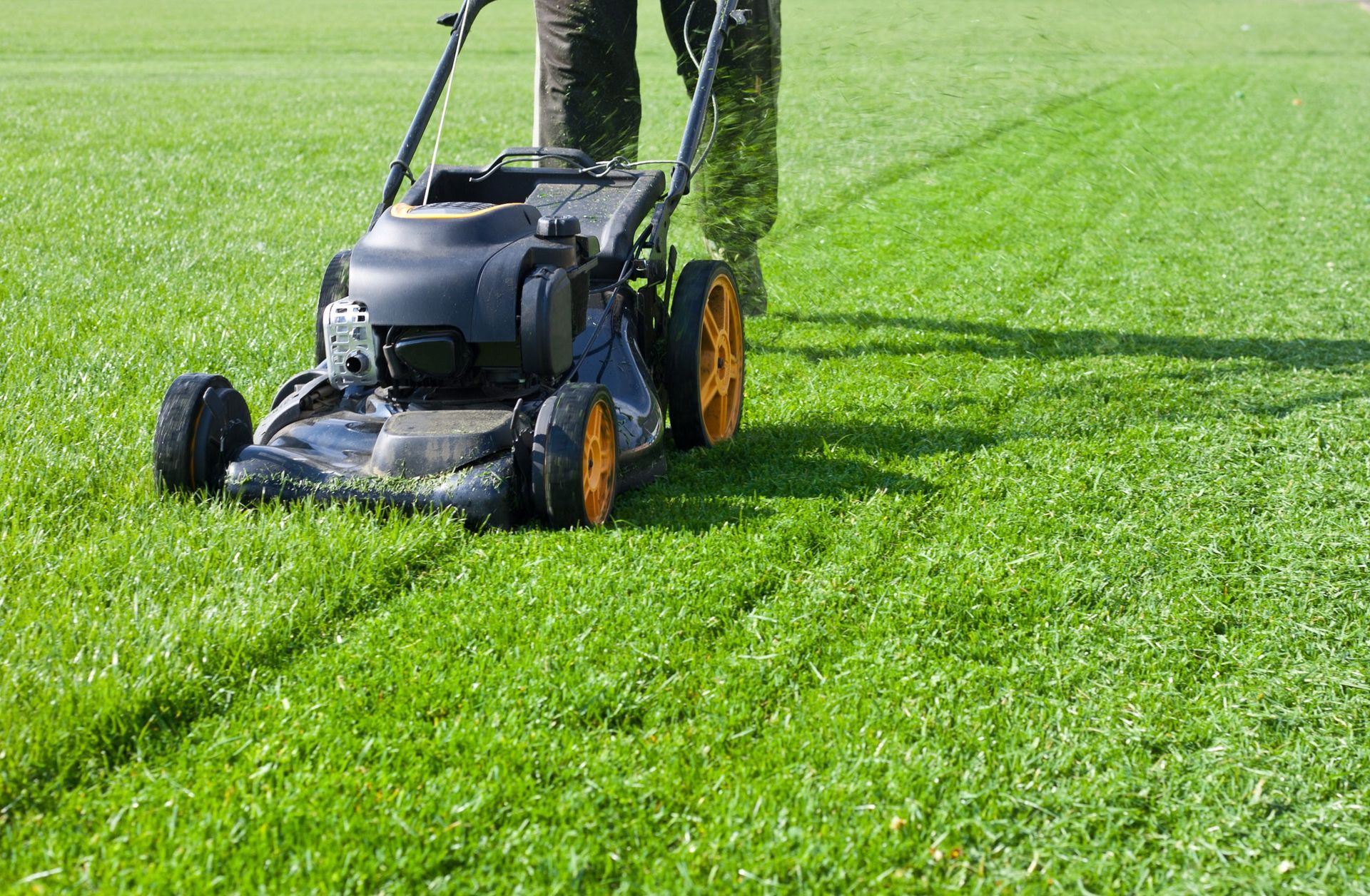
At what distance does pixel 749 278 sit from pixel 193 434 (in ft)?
9.24

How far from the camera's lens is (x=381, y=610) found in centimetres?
275

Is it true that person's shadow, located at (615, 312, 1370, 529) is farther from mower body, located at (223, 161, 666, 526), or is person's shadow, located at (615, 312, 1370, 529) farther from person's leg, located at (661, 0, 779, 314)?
person's leg, located at (661, 0, 779, 314)

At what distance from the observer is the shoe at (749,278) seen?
5.41 meters

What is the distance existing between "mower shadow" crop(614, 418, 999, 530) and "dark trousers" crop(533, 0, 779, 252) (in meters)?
1.15

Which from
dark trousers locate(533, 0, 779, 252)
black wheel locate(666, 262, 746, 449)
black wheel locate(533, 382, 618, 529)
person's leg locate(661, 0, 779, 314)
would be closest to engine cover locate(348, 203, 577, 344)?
black wheel locate(533, 382, 618, 529)

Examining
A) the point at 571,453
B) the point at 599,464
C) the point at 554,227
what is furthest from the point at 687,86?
the point at 571,453

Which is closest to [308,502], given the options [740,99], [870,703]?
[870,703]

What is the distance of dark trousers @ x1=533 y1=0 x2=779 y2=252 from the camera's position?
450 cm

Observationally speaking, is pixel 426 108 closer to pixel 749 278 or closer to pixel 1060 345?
pixel 749 278

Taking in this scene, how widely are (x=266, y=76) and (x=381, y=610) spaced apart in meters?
17.1

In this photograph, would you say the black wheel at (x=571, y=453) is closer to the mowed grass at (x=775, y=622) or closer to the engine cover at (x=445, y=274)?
the mowed grass at (x=775, y=622)

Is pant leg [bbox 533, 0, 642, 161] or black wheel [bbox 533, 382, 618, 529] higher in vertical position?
pant leg [bbox 533, 0, 642, 161]

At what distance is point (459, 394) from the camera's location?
3.32 metres

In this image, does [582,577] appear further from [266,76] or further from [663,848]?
[266,76]
